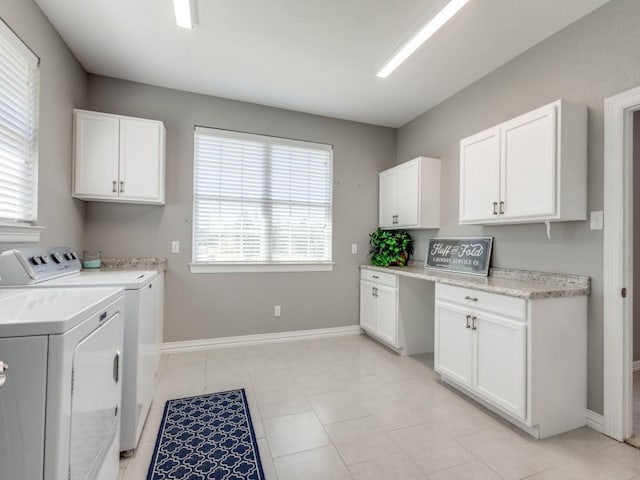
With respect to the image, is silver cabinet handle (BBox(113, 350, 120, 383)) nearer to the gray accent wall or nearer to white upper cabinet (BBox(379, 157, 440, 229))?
white upper cabinet (BBox(379, 157, 440, 229))

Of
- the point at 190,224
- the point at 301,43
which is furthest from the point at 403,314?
the point at 301,43

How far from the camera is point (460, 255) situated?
3.21m

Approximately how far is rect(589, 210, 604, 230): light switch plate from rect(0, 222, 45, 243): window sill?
371 centimetres

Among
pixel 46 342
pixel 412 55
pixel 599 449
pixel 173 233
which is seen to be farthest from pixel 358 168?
pixel 46 342

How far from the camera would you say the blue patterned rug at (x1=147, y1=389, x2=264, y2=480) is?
5.39 ft

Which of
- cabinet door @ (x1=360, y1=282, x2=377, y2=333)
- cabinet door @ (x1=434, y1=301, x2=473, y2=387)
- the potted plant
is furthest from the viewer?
the potted plant

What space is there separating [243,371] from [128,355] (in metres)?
1.33

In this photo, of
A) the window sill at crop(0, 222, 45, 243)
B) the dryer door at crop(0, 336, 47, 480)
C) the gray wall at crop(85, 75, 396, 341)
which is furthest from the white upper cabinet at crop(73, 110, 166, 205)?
the dryer door at crop(0, 336, 47, 480)

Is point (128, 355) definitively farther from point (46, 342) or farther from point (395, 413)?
point (395, 413)

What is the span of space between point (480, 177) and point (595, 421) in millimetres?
1914

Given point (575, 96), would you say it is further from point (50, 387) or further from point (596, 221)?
point (50, 387)

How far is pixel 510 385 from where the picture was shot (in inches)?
80.4

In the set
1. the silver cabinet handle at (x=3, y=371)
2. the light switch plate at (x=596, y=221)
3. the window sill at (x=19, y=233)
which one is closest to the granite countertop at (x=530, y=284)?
the light switch plate at (x=596, y=221)

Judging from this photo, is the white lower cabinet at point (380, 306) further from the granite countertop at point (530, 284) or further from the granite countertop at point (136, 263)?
the granite countertop at point (136, 263)
